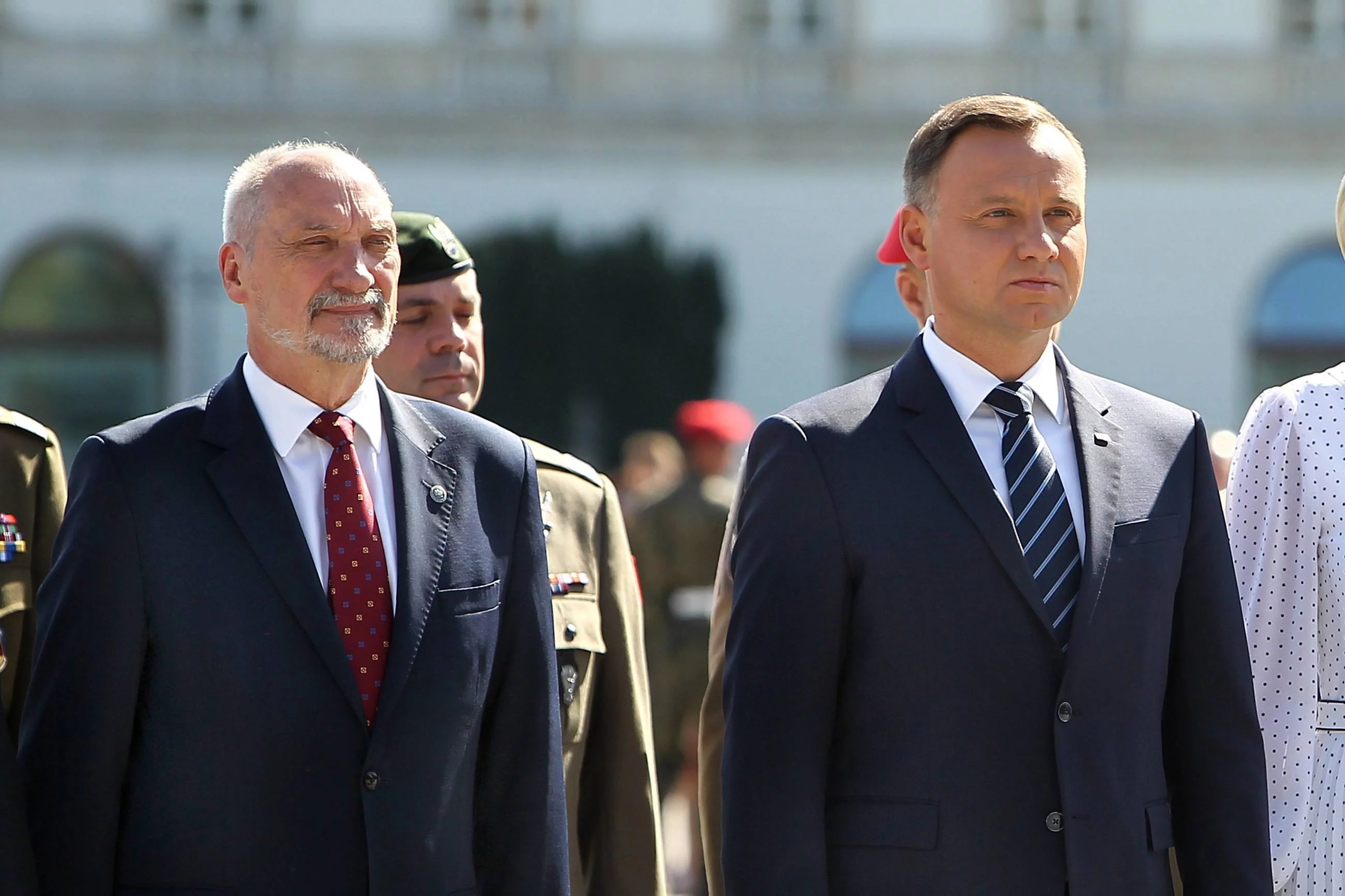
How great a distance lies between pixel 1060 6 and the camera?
2156 cm

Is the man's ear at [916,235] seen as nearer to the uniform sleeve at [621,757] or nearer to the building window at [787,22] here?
the uniform sleeve at [621,757]

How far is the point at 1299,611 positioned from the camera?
3.20 m

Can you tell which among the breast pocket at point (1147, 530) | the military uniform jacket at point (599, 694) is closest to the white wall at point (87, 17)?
the military uniform jacket at point (599, 694)

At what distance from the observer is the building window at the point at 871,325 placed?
21.6 meters

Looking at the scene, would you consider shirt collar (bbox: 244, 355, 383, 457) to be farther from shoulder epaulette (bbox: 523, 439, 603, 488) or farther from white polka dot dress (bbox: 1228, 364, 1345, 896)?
white polka dot dress (bbox: 1228, 364, 1345, 896)

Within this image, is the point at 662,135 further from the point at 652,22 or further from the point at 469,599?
the point at 469,599

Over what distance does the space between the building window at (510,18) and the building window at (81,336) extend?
4.68 m

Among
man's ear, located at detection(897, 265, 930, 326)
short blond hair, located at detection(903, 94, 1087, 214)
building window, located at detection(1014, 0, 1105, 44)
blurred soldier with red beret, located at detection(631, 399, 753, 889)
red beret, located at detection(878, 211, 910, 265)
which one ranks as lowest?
blurred soldier with red beret, located at detection(631, 399, 753, 889)

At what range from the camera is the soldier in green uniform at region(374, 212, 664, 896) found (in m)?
3.44

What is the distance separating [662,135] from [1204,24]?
20.8 ft

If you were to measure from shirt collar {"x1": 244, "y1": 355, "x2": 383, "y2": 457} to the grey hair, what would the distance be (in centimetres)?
19

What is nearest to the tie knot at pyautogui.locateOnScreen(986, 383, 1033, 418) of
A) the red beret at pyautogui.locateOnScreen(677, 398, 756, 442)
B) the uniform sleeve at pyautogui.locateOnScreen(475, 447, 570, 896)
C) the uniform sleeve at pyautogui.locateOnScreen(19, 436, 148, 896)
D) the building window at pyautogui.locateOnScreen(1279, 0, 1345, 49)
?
the uniform sleeve at pyautogui.locateOnScreen(475, 447, 570, 896)

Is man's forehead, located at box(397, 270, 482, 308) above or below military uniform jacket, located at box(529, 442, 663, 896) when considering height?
above

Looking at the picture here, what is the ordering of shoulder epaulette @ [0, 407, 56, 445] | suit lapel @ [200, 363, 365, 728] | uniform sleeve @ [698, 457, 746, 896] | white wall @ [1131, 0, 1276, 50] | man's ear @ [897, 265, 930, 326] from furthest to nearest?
white wall @ [1131, 0, 1276, 50] → man's ear @ [897, 265, 930, 326] → shoulder epaulette @ [0, 407, 56, 445] → uniform sleeve @ [698, 457, 746, 896] → suit lapel @ [200, 363, 365, 728]
